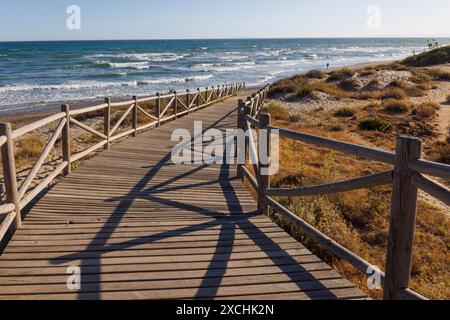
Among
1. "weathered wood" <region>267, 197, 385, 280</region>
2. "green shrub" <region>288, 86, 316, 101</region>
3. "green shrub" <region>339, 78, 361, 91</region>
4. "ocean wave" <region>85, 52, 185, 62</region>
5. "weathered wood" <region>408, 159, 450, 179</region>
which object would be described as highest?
"ocean wave" <region>85, 52, 185, 62</region>

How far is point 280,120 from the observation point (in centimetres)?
1856

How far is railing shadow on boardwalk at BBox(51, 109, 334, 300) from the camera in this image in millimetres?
3595

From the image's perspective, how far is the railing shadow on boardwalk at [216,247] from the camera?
3.59m

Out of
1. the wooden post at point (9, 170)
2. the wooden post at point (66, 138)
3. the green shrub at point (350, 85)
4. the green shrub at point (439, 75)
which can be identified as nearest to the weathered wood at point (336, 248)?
the wooden post at point (9, 170)

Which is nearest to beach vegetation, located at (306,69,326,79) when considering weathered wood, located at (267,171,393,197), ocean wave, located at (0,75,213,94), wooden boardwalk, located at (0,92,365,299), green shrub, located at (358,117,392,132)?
ocean wave, located at (0,75,213,94)

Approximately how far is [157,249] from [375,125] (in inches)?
535

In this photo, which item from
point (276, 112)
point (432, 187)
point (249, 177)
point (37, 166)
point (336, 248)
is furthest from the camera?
point (276, 112)

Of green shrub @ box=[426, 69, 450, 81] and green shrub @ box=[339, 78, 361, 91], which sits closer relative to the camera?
green shrub @ box=[339, 78, 361, 91]

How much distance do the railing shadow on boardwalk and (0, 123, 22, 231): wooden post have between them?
0.93 m

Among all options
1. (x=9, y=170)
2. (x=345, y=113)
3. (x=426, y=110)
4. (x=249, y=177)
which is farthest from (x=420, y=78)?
A: (x=9, y=170)

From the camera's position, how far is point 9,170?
4531mm

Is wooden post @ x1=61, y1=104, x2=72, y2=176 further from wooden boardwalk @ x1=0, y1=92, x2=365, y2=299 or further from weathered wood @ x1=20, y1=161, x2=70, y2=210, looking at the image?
wooden boardwalk @ x1=0, y1=92, x2=365, y2=299

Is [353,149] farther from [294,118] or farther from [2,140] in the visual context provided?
[294,118]

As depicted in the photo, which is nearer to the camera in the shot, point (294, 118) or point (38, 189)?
point (38, 189)
